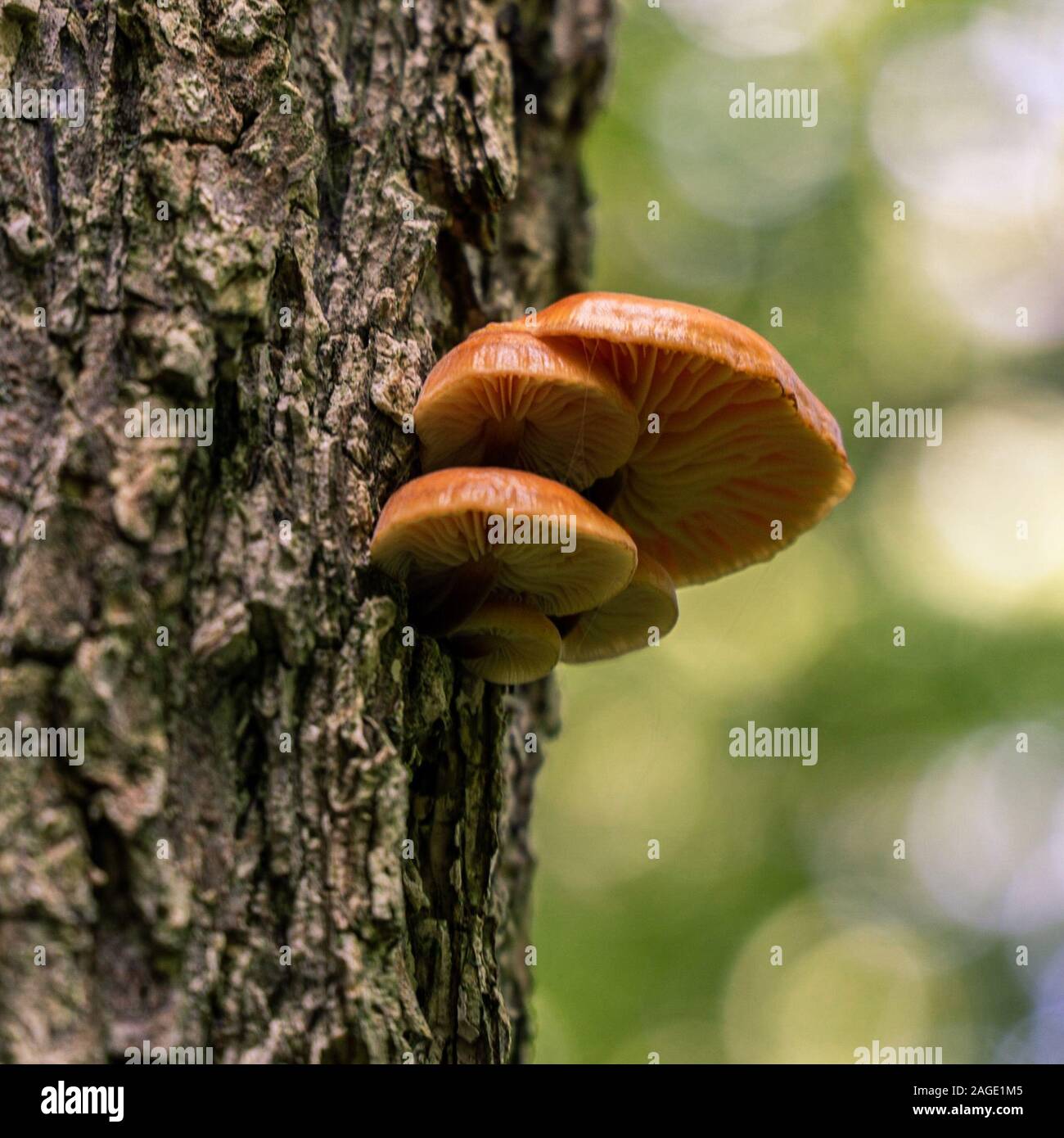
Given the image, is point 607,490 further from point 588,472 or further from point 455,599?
point 455,599

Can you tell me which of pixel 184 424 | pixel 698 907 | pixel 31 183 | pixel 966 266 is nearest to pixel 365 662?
pixel 184 424
